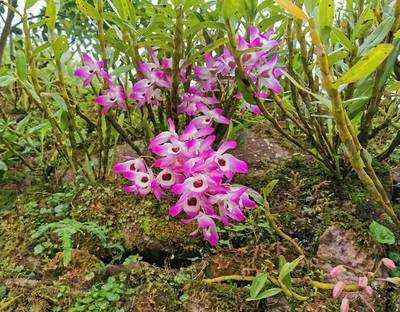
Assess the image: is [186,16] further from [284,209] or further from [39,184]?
[39,184]

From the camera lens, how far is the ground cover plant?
1.17 m

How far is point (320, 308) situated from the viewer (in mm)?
1175

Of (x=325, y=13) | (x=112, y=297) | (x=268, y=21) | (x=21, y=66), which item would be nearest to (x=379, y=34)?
(x=325, y=13)

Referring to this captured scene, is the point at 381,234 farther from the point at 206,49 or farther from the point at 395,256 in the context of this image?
the point at 206,49

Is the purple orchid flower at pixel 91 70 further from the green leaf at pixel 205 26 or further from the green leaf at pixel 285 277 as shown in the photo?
the green leaf at pixel 285 277

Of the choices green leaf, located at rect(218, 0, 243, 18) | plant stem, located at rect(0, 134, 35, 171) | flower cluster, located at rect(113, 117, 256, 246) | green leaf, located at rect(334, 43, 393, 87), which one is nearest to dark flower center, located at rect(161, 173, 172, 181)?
flower cluster, located at rect(113, 117, 256, 246)

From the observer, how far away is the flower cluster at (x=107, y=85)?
147cm

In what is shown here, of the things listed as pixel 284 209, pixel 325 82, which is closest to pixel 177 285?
pixel 284 209

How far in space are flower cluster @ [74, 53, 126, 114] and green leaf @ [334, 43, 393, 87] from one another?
0.78 meters

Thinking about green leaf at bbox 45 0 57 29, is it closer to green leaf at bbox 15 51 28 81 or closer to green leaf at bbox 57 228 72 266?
green leaf at bbox 15 51 28 81

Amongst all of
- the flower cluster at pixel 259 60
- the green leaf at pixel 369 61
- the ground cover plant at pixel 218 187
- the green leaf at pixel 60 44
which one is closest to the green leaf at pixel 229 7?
the ground cover plant at pixel 218 187

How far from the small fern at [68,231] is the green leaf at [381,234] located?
2.39 ft

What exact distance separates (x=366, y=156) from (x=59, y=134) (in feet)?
3.14

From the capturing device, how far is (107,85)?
1.51 meters
